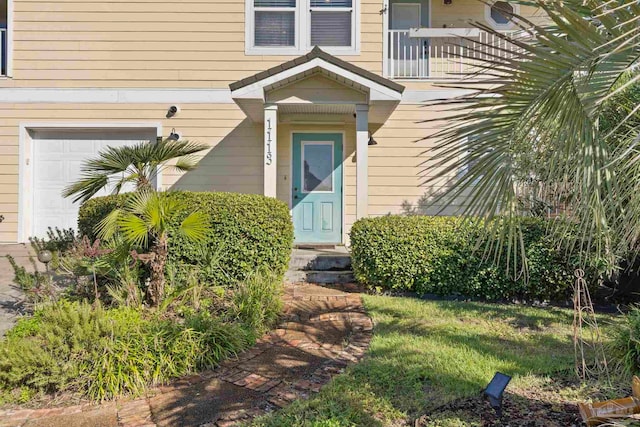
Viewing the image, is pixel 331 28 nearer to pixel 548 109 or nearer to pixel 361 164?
pixel 361 164

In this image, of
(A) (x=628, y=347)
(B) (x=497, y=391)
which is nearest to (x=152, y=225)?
(B) (x=497, y=391)

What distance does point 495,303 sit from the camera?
559 cm

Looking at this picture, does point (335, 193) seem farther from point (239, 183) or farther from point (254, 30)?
point (254, 30)

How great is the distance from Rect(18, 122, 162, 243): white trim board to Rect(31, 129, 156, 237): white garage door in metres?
0.12

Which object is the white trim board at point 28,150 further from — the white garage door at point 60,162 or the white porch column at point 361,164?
the white porch column at point 361,164

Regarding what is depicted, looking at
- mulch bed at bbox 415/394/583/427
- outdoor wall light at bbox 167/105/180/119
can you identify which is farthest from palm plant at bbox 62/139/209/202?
outdoor wall light at bbox 167/105/180/119

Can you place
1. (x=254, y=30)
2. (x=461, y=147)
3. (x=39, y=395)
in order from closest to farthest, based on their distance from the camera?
(x=461, y=147) → (x=39, y=395) → (x=254, y=30)

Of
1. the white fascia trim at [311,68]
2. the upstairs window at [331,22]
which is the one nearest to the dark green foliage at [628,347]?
the white fascia trim at [311,68]

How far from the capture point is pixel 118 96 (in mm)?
8430

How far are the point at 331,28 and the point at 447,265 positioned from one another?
18.5 feet

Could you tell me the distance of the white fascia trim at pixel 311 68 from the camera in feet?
21.1

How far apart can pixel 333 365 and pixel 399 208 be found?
5484 mm

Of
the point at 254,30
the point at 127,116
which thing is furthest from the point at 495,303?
the point at 127,116

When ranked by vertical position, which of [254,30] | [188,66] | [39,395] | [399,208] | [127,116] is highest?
[254,30]
